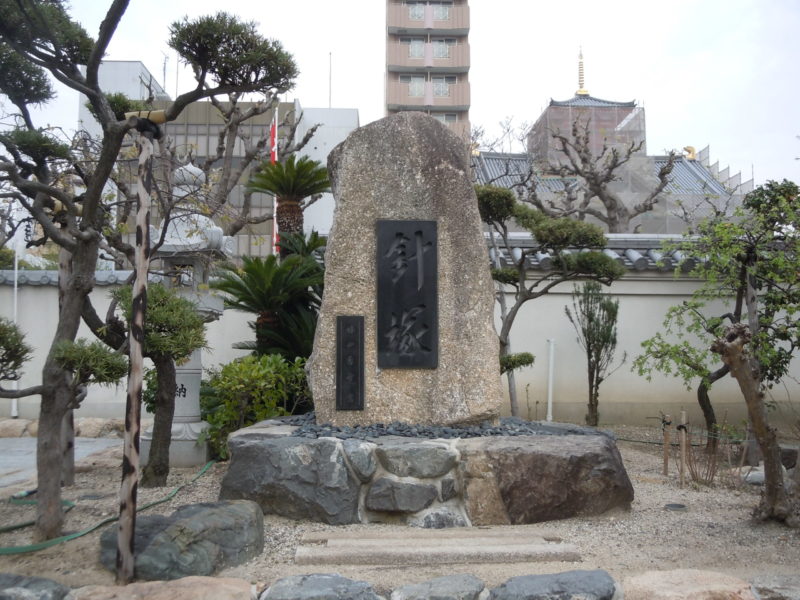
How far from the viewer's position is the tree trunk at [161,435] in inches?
214

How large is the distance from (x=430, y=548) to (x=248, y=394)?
123 inches

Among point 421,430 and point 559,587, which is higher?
point 421,430

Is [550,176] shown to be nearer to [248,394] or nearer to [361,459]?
[248,394]

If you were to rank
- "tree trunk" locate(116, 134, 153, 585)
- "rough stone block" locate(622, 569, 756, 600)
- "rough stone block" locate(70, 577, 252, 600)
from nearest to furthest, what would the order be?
"rough stone block" locate(70, 577, 252, 600), "rough stone block" locate(622, 569, 756, 600), "tree trunk" locate(116, 134, 153, 585)

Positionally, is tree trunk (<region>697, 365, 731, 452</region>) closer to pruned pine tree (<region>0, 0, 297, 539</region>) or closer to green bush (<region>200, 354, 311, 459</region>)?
green bush (<region>200, 354, 311, 459</region>)

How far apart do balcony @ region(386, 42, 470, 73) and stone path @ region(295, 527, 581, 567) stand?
26401 millimetres

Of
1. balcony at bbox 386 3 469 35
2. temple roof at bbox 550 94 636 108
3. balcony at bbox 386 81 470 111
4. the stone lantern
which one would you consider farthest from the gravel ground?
balcony at bbox 386 3 469 35

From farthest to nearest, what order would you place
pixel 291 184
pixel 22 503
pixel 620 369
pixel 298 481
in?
pixel 620 369 < pixel 291 184 < pixel 22 503 < pixel 298 481

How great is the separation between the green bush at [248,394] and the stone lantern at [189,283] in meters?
0.18

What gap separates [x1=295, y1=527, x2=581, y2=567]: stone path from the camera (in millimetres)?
3758

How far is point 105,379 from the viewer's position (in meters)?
3.83

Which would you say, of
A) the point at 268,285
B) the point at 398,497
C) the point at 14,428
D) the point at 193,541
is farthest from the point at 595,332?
the point at 14,428

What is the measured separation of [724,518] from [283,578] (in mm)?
3165

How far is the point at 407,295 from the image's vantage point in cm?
564
